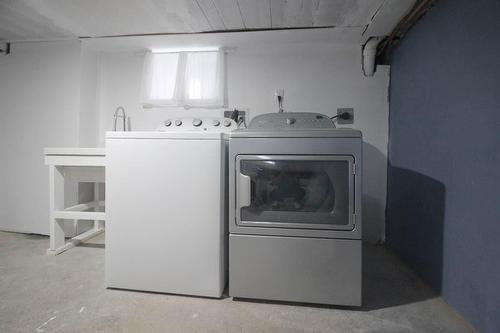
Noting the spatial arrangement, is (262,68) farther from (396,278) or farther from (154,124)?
(396,278)

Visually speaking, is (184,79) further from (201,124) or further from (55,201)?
(55,201)

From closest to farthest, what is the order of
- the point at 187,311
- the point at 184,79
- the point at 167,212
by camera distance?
the point at 187,311 < the point at 167,212 < the point at 184,79

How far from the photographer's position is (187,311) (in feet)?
3.97

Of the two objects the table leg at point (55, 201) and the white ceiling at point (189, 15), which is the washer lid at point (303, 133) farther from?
the table leg at point (55, 201)

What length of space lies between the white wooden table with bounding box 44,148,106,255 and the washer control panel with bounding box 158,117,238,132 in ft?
2.07

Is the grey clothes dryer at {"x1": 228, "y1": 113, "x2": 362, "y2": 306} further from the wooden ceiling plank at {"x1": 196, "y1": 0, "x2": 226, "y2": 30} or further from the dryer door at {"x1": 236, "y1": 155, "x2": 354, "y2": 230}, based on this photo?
the wooden ceiling plank at {"x1": 196, "y1": 0, "x2": 226, "y2": 30}

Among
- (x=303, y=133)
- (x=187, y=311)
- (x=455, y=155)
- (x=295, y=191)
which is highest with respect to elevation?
(x=303, y=133)

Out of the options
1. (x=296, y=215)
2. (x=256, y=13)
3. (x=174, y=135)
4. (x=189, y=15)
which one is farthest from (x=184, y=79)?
(x=296, y=215)

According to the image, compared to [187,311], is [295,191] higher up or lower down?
higher up

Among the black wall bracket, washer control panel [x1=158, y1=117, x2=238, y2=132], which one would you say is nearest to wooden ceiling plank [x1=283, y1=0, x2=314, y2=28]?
washer control panel [x1=158, y1=117, x2=238, y2=132]

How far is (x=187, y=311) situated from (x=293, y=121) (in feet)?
4.98

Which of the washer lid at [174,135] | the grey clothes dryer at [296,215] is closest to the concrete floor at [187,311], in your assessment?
the grey clothes dryer at [296,215]

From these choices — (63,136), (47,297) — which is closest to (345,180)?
(47,297)

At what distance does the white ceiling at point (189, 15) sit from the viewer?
64.3 inches
